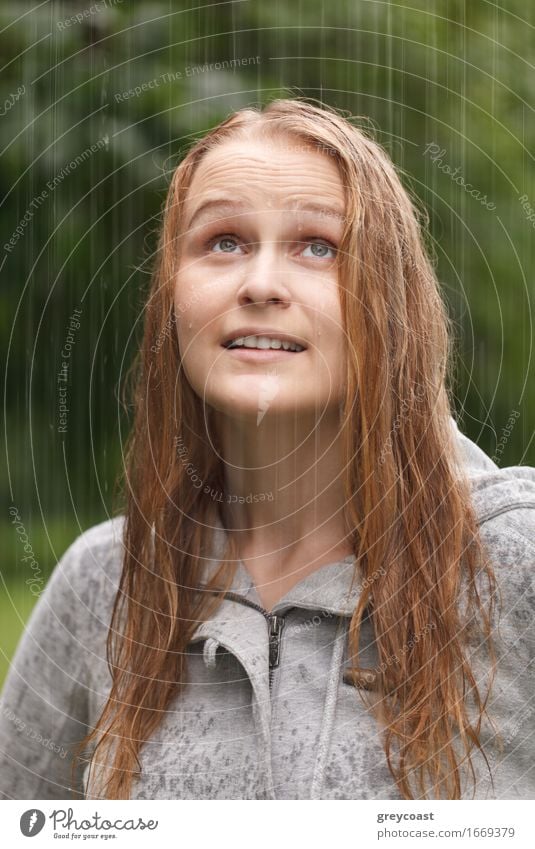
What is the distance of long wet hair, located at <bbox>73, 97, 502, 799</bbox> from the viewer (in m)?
0.77

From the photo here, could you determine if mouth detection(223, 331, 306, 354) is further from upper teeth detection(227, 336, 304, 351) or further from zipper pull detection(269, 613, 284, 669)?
zipper pull detection(269, 613, 284, 669)

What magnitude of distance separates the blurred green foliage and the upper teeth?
1.12 feet

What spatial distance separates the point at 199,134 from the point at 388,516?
0.51 metres

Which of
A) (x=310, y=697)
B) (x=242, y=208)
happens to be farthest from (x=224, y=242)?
(x=310, y=697)

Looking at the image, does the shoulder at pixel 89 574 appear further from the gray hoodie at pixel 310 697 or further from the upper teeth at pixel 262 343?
the upper teeth at pixel 262 343

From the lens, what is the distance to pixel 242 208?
78 cm

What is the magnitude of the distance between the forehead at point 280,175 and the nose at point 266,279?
0.04 m

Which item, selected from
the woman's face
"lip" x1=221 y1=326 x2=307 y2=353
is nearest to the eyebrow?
the woman's face

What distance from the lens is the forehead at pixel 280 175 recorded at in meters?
0.77

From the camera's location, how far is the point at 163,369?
0.87 meters

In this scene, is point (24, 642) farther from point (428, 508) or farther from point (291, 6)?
point (291, 6)

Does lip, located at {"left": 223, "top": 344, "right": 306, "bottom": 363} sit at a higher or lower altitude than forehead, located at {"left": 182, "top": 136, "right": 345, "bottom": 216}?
lower
